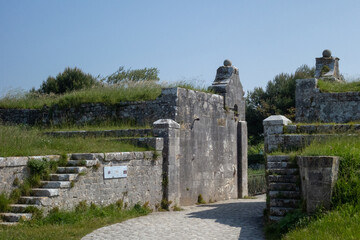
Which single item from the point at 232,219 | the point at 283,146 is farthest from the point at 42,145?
the point at 283,146

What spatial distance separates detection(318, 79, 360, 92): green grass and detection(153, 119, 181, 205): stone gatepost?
5.70m

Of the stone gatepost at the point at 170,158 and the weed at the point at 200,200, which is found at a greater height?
the stone gatepost at the point at 170,158

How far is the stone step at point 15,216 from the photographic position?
9.48m

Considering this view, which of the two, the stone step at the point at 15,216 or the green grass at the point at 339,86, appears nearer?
the stone step at the point at 15,216

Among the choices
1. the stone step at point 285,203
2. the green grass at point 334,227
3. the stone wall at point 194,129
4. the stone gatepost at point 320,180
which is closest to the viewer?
the green grass at point 334,227

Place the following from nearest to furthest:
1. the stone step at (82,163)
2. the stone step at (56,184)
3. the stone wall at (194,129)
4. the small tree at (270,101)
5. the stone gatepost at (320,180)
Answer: the stone gatepost at (320,180) < the stone step at (56,184) < the stone step at (82,163) < the stone wall at (194,129) < the small tree at (270,101)

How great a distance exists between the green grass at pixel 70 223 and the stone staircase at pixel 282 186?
3.47m

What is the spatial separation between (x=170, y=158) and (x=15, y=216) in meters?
5.16

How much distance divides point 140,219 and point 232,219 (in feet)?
7.16

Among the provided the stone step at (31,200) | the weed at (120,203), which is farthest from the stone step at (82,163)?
the stone step at (31,200)

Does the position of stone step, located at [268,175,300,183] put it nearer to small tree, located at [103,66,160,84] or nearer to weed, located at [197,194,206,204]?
weed, located at [197,194,206,204]

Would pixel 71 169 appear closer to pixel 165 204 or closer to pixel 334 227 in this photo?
pixel 165 204

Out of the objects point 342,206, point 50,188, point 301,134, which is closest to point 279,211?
point 342,206

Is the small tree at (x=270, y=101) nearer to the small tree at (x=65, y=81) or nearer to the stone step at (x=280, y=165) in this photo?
the small tree at (x=65, y=81)
